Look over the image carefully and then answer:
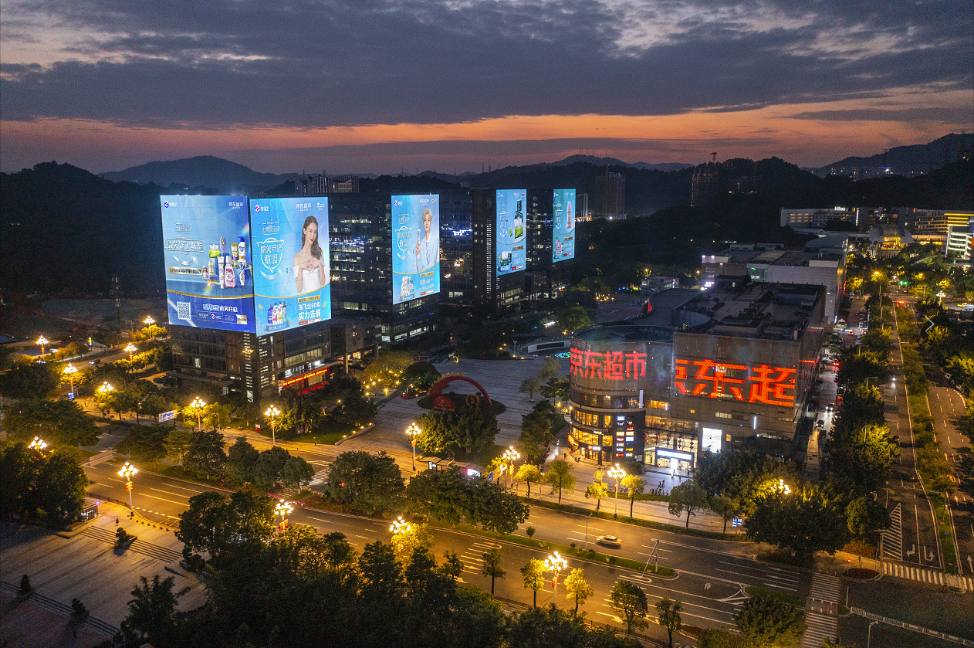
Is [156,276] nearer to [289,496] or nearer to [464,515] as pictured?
[289,496]

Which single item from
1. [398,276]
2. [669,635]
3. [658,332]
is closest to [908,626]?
[669,635]

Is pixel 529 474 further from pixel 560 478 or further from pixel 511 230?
pixel 511 230

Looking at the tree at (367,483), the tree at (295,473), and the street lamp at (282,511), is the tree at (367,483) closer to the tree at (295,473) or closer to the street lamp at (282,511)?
the tree at (295,473)

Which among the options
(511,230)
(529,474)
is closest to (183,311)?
(529,474)

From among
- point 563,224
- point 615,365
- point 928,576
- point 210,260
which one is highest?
point 563,224

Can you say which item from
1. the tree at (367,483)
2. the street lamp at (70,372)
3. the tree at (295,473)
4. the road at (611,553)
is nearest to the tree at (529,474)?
the road at (611,553)
